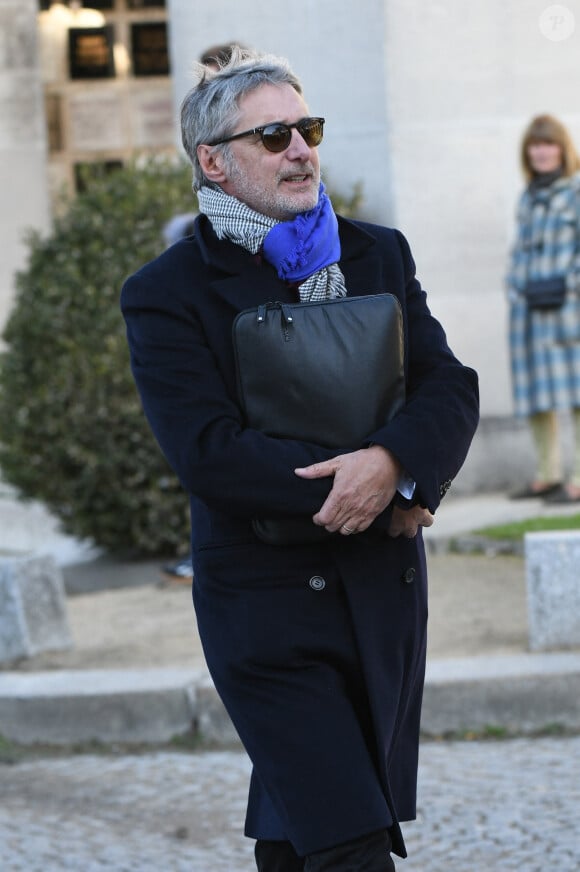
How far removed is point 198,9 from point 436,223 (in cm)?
206

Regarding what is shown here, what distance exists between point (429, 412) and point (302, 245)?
1.30ft

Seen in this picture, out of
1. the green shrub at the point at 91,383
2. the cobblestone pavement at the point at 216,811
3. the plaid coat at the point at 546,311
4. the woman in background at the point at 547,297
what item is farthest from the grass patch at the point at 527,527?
the cobblestone pavement at the point at 216,811

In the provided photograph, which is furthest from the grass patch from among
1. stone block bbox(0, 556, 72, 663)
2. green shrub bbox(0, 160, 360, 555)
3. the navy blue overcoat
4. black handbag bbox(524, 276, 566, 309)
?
the navy blue overcoat

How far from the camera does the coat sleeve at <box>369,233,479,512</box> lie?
→ 122 inches

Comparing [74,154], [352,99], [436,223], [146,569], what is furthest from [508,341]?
[74,154]

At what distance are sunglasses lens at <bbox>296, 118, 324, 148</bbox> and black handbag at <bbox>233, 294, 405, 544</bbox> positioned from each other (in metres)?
0.34

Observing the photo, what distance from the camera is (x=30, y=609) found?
271 inches

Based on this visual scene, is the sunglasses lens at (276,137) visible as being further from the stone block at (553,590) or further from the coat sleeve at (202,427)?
the stone block at (553,590)

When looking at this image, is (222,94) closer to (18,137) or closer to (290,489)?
(290,489)

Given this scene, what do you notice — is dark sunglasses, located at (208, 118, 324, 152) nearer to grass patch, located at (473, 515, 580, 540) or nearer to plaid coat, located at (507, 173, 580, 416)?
grass patch, located at (473, 515, 580, 540)

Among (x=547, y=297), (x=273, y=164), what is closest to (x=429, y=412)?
(x=273, y=164)

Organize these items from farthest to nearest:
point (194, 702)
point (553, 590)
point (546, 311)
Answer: point (546, 311)
point (553, 590)
point (194, 702)

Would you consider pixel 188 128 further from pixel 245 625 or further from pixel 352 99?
pixel 352 99

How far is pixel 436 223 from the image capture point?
33.9 feet
